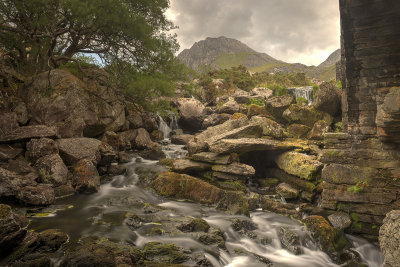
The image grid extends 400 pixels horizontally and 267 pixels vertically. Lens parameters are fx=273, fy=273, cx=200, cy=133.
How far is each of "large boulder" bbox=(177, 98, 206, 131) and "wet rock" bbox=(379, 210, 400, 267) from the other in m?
18.8

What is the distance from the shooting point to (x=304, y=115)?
54.7 feet

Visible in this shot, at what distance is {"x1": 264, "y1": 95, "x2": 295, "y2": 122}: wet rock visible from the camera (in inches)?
719

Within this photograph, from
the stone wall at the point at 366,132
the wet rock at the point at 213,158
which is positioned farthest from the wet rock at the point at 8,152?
the stone wall at the point at 366,132

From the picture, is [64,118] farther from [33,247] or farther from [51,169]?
[33,247]

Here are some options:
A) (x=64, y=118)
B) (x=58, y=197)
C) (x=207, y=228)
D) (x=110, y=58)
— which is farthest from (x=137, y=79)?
(x=207, y=228)

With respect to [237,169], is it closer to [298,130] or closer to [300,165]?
[300,165]

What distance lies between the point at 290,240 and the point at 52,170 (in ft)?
28.6

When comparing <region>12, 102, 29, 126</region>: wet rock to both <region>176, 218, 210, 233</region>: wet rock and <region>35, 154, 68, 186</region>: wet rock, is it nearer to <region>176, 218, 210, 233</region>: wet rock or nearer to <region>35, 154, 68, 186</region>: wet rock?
<region>35, 154, 68, 186</region>: wet rock

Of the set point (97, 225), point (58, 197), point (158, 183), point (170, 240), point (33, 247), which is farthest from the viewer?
point (158, 183)

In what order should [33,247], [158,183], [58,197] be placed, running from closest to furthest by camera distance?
[33,247] < [58,197] < [158,183]

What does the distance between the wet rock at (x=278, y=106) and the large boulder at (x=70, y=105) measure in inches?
398

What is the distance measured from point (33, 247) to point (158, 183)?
19.6 feet

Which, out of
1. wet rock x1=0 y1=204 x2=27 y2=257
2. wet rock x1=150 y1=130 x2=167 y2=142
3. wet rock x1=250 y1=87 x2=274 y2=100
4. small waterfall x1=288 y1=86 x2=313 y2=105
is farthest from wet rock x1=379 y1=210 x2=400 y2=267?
wet rock x1=250 y1=87 x2=274 y2=100

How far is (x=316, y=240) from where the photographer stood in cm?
788
